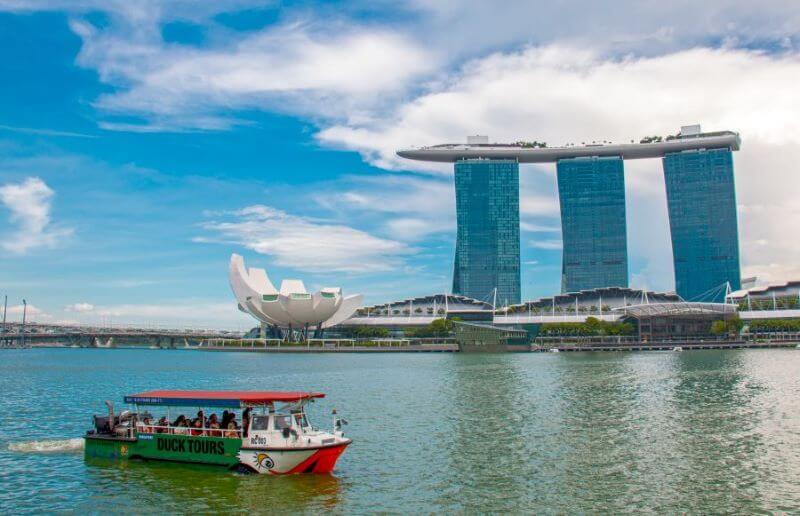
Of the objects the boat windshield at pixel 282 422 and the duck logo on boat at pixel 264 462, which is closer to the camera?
the duck logo on boat at pixel 264 462

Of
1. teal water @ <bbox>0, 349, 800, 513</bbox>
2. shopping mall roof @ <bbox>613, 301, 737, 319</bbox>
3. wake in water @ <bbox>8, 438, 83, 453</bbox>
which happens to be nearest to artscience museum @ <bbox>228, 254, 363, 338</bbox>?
shopping mall roof @ <bbox>613, 301, 737, 319</bbox>

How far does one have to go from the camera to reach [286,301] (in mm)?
162500

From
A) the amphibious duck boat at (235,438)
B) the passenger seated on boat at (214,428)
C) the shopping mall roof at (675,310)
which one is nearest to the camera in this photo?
the amphibious duck boat at (235,438)

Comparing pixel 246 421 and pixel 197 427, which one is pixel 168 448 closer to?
pixel 197 427

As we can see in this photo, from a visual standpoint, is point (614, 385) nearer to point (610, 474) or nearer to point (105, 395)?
point (610, 474)

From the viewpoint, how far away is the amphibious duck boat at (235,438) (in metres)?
25.1

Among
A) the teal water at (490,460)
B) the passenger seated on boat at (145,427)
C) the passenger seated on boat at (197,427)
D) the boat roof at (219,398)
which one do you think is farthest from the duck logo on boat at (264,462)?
the passenger seated on boat at (145,427)

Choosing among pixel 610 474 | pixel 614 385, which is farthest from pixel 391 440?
pixel 614 385

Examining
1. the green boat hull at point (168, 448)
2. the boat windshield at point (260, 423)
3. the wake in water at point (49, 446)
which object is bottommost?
the wake in water at point (49, 446)

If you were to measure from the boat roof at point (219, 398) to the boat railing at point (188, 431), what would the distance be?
2.79 ft

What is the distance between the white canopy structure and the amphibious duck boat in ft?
441

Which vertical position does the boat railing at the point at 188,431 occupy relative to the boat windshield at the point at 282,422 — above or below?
below

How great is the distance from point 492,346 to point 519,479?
11899 centimetres

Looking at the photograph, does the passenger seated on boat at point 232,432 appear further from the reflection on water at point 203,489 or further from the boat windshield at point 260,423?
the reflection on water at point 203,489
